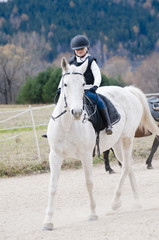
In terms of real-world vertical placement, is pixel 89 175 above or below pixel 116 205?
above

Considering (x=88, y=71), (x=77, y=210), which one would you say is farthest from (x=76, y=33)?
(x=77, y=210)

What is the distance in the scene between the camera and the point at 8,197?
7.12 metres

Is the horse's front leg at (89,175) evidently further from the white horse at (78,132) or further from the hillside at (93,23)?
the hillside at (93,23)

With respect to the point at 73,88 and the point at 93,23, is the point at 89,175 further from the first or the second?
the point at 93,23

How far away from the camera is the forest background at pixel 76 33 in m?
48.5

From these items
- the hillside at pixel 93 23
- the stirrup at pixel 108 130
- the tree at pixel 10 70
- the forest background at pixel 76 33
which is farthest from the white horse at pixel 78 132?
the hillside at pixel 93 23

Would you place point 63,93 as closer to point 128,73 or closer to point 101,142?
point 101,142

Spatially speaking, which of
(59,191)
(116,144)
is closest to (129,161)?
(116,144)

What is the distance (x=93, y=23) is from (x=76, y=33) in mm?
6580

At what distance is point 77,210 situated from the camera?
19.5 feet

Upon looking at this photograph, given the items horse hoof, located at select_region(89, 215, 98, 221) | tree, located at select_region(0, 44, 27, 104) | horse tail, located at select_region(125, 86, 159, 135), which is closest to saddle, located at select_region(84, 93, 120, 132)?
horse hoof, located at select_region(89, 215, 98, 221)

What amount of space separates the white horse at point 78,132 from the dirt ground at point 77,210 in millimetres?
281

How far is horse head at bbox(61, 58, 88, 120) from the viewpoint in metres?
4.23

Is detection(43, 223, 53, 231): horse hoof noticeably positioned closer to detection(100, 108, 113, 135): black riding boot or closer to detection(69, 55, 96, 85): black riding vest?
detection(100, 108, 113, 135): black riding boot
